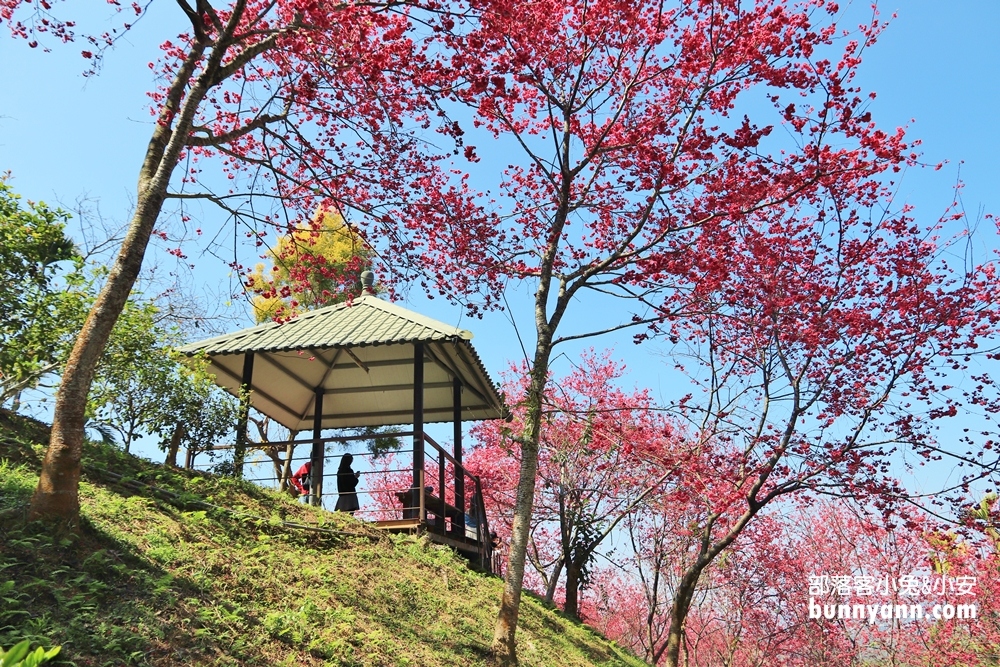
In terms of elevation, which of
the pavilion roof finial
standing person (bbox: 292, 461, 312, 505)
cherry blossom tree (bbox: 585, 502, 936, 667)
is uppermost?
the pavilion roof finial

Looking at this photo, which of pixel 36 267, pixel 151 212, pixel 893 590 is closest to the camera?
pixel 151 212

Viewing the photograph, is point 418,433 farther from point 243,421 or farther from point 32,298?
point 32,298

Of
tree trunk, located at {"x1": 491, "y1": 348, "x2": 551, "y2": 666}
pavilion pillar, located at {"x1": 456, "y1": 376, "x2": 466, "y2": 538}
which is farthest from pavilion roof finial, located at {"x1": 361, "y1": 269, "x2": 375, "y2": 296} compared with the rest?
tree trunk, located at {"x1": 491, "y1": 348, "x2": 551, "y2": 666}

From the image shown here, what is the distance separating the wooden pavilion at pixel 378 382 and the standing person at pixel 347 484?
26.5 inches

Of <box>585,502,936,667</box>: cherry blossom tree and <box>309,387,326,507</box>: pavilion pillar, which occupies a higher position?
<box>309,387,326,507</box>: pavilion pillar

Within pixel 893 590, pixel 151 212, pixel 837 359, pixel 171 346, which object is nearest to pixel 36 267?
pixel 171 346

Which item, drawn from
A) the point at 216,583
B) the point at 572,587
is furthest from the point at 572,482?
the point at 216,583

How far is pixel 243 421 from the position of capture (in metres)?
10.3

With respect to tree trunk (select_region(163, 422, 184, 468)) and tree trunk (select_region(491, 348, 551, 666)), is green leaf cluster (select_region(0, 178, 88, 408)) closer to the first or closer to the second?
tree trunk (select_region(163, 422, 184, 468))

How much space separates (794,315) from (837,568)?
46.3ft

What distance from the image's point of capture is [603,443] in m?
12.6

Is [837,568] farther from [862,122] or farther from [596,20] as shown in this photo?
[596,20]

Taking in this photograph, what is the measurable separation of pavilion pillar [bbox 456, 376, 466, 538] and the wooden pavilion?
0.8 inches

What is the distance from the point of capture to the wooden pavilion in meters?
10.9
